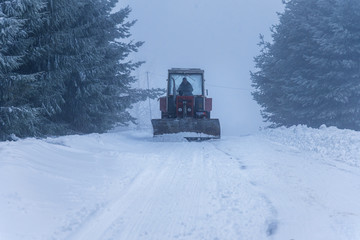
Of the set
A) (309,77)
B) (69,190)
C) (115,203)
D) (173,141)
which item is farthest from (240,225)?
(309,77)

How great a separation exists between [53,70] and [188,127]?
515cm

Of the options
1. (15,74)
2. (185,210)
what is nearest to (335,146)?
(185,210)

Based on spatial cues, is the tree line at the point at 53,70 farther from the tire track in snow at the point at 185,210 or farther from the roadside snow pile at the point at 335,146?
the roadside snow pile at the point at 335,146

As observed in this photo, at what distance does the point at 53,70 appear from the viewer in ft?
33.5

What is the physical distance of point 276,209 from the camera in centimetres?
393

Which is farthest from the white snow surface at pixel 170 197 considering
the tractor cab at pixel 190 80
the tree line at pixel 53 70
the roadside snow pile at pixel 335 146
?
the tractor cab at pixel 190 80

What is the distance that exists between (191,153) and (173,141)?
4.25 m

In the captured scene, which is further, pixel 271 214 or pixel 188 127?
pixel 188 127

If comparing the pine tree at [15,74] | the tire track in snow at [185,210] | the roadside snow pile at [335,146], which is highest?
the pine tree at [15,74]

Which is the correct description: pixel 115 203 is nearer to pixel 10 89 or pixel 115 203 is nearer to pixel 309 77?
pixel 10 89

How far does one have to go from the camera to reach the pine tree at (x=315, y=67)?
51.8 ft

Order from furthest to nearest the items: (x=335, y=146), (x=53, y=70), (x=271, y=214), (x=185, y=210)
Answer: (x=53, y=70), (x=335, y=146), (x=185, y=210), (x=271, y=214)

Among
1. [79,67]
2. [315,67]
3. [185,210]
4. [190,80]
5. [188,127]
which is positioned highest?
[315,67]

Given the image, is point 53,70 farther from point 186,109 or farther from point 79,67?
point 186,109
